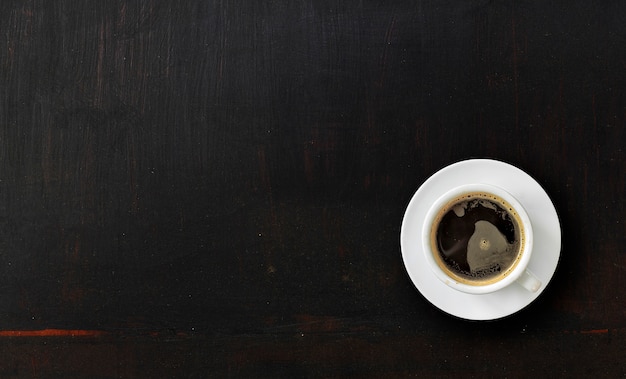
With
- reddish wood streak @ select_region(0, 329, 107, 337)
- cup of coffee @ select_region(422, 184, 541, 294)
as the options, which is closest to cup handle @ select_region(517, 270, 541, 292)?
cup of coffee @ select_region(422, 184, 541, 294)

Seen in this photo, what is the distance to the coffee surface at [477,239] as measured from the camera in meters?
0.88

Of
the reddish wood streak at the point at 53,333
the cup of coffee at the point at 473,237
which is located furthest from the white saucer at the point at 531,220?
the reddish wood streak at the point at 53,333

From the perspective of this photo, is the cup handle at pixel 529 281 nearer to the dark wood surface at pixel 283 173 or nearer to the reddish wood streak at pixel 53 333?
the dark wood surface at pixel 283 173

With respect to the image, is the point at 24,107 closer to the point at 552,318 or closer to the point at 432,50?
the point at 432,50

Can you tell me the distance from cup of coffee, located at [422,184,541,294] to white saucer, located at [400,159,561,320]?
22 millimetres

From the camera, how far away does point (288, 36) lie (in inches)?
37.0

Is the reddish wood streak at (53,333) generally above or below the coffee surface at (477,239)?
below

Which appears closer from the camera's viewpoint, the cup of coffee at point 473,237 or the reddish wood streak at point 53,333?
the cup of coffee at point 473,237

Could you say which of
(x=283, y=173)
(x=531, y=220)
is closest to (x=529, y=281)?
(x=531, y=220)

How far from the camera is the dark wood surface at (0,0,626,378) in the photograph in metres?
0.91

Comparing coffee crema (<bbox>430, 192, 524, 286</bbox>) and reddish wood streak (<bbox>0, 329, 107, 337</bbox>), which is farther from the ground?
coffee crema (<bbox>430, 192, 524, 286</bbox>)

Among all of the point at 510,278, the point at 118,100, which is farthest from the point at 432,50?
the point at 118,100

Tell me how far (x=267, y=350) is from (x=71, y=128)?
47 cm

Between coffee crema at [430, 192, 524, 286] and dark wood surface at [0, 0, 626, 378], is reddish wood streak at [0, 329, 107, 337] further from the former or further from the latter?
coffee crema at [430, 192, 524, 286]
